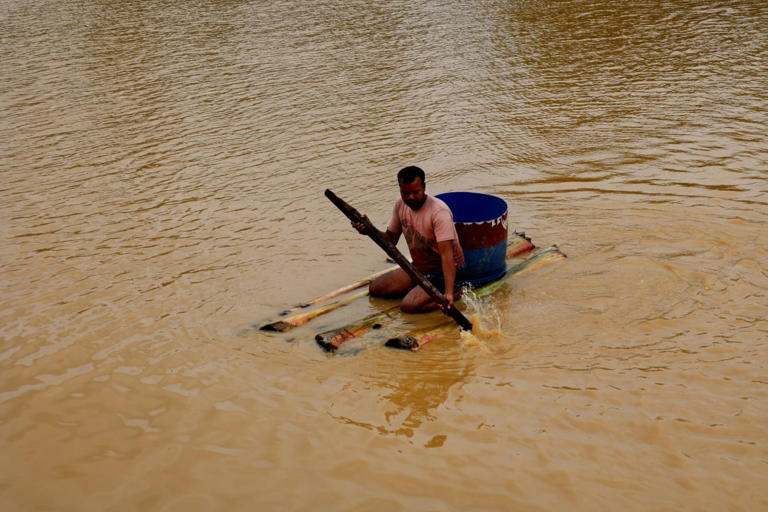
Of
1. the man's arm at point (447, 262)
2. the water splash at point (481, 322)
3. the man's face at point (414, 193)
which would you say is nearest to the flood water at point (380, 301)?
the water splash at point (481, 322)

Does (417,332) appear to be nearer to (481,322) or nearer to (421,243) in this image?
(481,322)

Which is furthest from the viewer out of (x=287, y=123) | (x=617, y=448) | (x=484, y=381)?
(x=287, y=123)

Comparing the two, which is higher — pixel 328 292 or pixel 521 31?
pixel 521 31

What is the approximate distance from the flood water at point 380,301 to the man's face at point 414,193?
986 millimetres

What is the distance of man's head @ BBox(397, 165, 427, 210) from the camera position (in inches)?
204

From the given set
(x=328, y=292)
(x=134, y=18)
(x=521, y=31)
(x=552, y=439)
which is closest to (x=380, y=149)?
(x=328, y=292)

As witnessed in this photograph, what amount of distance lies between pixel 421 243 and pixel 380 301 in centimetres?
71

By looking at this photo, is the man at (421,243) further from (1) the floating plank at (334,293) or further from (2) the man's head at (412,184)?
(1) the floating plank at (334,293)

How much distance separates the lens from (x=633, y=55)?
13.7 metres

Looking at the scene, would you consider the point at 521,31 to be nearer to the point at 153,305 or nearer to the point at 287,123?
the point at 287,123

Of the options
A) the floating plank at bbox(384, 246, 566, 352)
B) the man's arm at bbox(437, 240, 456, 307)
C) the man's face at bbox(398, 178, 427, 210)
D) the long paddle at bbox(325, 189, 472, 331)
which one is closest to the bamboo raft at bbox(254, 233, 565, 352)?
the floating plank at bbox(384, 246, 566, 352)

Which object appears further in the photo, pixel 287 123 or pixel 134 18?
pixel 134 18

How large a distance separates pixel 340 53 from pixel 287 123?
5.27m

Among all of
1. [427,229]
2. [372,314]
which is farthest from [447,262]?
[372,314]
